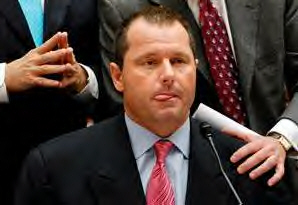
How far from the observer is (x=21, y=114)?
2258 mm

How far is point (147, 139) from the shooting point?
6.48 ft

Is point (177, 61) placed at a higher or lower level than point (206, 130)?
higher

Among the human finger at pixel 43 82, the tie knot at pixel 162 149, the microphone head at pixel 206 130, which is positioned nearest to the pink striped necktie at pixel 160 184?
the tie knot at pixel 162 149

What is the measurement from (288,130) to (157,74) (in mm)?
595

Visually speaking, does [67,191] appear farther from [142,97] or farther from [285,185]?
[285,185]

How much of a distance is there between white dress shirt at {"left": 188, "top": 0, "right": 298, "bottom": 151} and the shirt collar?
0.43 metres

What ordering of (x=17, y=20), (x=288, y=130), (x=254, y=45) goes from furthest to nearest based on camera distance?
(x=254, y=45) → (x=288, y=130) → (x=17, y=20)

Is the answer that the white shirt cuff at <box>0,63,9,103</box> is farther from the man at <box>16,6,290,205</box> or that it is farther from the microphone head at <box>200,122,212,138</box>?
the microphone head at <box>200,122,212,138</box>

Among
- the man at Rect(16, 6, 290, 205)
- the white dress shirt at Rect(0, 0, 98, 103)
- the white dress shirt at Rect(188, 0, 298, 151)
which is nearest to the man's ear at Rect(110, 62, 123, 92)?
the man at Rect(16, 6, 290, 205)

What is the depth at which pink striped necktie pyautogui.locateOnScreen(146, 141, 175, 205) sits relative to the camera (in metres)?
1.88

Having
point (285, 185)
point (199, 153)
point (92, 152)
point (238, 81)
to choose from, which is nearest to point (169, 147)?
point (199, 153)

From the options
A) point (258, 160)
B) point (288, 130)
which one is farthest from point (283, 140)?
point (258, 160)

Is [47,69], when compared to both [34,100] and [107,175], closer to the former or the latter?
[34,100]

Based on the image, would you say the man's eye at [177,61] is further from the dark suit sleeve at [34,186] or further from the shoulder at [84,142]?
the dark suit sleeve at [34,186]
